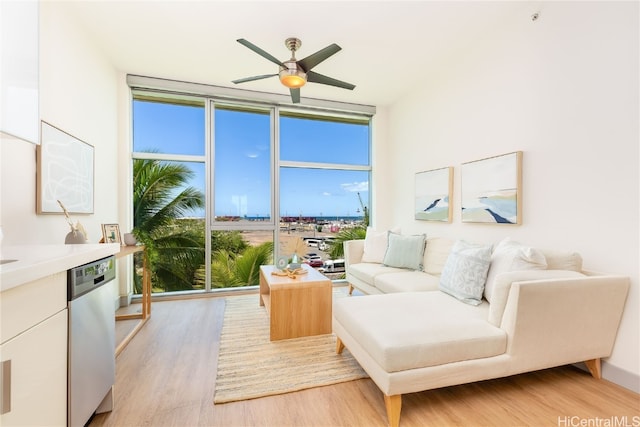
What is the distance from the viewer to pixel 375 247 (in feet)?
11.4

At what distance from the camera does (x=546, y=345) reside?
63.4 inches

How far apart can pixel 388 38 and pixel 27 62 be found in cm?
270

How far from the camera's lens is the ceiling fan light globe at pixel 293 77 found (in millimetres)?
2391

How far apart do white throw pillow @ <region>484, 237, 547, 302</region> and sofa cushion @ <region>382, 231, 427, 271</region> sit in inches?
37.2

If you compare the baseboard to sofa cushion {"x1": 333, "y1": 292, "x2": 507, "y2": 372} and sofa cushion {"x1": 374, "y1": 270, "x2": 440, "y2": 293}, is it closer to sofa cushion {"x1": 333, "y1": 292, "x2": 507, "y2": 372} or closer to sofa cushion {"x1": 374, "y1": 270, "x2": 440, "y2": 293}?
sofa cushion {"x1": 333, "y1": 292, "x2": 507, "y2": 372}

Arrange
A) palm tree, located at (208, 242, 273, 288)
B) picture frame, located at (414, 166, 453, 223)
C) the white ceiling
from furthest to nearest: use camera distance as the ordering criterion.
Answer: palm tree, located at (208, 242, 273, 288) < picture frame, located at (414, 166, 453, 223) < the white ceiling

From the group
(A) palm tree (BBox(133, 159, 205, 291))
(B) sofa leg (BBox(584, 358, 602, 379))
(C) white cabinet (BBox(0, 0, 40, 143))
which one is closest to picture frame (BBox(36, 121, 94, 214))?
(C) white cabinet (BBox(0, 0, 40, 143))

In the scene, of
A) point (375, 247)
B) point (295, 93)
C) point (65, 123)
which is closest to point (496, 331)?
point (375, 247)

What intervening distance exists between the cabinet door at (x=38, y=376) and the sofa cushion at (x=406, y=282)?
2281 mm

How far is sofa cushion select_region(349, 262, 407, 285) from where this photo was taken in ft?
9.89

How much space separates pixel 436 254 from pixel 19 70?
3.43 meters

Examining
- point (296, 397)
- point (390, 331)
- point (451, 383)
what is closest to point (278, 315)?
point (296, 397)

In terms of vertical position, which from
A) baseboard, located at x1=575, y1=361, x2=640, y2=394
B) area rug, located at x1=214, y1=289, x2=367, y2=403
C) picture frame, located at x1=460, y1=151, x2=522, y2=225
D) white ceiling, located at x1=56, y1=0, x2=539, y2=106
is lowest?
area rug, located at x1=214, y1=289, x2=367, y2=403

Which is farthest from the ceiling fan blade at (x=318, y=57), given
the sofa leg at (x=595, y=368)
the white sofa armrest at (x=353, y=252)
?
the sofa leg at (x=595, y=368)
